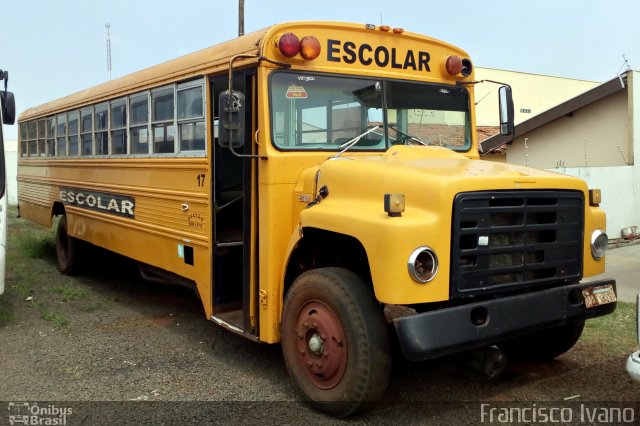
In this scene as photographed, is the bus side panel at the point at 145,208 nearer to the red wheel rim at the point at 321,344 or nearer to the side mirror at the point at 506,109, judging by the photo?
the red wheel rim at the point at 321,344

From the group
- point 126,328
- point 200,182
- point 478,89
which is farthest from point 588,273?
point 478,89

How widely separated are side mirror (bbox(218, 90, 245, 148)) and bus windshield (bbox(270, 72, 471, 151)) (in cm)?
29

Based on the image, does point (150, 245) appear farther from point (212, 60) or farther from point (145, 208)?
point (212, 60)

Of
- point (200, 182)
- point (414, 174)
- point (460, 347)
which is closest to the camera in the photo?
point (460, 347)

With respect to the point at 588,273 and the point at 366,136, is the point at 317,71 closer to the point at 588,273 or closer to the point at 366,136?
the point at 366,136

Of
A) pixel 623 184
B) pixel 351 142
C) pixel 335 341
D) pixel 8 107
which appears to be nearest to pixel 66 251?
pixel 8 107

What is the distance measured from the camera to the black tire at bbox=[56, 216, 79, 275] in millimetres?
8398

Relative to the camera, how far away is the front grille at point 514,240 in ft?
11.3

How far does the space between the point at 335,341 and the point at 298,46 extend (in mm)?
2040

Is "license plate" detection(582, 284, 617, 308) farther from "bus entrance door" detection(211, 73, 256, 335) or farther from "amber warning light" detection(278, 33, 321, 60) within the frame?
"amber warning light" detection(278, 33, 321, 60)

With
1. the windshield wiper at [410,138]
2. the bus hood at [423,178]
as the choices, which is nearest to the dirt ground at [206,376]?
the bus hood at [423,178]

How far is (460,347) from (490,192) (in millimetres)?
904

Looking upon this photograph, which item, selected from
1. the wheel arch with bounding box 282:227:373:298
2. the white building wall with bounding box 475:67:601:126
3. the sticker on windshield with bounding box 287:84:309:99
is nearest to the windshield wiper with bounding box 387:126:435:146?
the sticker on windshield with bounding box 287:84:309:99

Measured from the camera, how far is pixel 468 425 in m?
3.70
